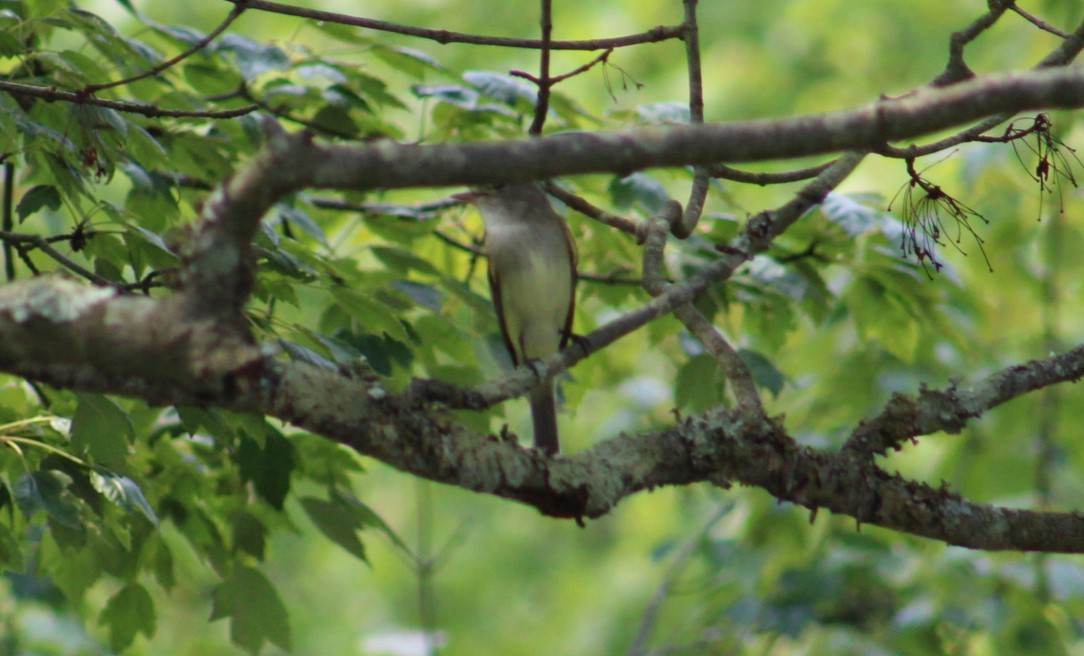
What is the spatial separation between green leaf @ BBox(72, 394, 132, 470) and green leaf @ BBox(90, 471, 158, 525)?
0.24ft

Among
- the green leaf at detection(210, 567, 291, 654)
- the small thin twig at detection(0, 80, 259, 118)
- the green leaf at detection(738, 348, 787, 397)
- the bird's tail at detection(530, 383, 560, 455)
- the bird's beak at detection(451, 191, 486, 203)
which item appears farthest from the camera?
the bird's tail at detection(530, 383, 560, 455)

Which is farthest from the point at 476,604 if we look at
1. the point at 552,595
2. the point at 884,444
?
the point at 884,444

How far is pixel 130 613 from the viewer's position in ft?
11.2

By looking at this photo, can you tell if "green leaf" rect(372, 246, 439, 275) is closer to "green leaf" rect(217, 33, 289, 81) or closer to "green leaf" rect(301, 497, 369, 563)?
"green leaf" rect(217, 33, 289, 81)

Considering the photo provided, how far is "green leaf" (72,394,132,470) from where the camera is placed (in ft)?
8.43

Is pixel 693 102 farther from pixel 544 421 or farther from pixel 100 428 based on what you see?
pixel 544 421

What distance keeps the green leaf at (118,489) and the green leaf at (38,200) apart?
746 mm

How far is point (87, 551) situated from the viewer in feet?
11.0

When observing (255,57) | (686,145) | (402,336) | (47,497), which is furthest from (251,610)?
(686,145)

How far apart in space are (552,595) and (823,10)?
6.31m

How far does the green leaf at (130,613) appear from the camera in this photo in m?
3.40

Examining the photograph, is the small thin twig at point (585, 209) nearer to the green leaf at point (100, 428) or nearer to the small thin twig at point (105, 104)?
the small thin twig at point (105, 104)

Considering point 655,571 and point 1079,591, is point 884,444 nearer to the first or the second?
point 1079,591

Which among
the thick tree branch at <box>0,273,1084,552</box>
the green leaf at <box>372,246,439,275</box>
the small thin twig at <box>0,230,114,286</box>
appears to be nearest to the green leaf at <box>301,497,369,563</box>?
the green leaf at <box>372,246,439,275</box>
